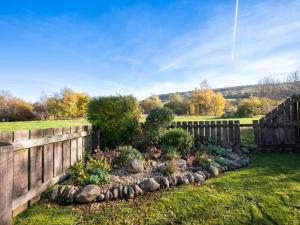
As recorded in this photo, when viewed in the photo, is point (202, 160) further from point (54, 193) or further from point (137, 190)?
point (54, 193)

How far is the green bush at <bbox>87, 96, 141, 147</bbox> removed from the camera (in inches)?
305

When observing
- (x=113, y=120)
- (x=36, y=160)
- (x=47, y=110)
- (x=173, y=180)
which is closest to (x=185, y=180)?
(x=173, y=180)

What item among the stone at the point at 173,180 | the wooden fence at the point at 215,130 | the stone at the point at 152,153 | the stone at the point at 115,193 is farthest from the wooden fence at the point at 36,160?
the wooden fence at the point at 215,130

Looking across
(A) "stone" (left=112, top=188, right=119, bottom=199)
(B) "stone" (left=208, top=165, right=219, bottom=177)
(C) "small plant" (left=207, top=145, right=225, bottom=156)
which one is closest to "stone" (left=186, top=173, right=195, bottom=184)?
(B) "stone" (left=208, top=165, right=219, bottom=177)

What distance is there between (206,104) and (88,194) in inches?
1352

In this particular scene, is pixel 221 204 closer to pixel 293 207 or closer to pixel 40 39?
pixel 293 207

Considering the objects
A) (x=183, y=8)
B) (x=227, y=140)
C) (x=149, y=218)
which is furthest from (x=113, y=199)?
(x=183, y=8)

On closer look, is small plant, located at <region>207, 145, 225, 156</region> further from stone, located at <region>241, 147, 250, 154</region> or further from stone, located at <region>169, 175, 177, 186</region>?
stone, located at <region>169, 175, 177, 186</region>

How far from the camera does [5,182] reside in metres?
1.32

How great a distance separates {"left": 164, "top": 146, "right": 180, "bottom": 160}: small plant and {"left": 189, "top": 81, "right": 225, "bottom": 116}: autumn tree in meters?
30.8

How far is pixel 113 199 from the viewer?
4.27m

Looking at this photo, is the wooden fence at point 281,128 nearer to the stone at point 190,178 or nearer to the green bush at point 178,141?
the green bush at point 178,141

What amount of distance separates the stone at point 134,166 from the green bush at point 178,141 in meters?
1.69

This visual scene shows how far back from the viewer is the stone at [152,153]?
649 centimetres
